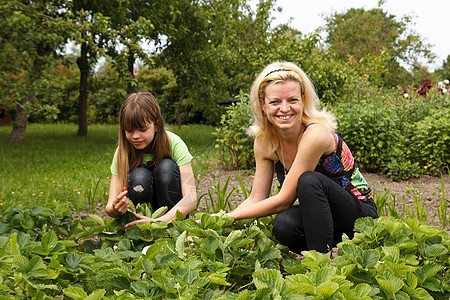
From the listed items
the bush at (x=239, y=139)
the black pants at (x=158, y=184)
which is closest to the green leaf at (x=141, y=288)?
the black pants at (x=158, y=184)

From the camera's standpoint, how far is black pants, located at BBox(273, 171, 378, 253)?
176 cm

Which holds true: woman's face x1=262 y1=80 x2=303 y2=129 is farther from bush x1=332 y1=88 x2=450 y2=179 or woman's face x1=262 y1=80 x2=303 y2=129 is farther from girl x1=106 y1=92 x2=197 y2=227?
bush x1=332 y1=88 x2=450 y2=179

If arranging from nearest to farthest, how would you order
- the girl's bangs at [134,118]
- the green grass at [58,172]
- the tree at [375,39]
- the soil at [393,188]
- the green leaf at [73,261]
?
the green leaf at [73,261], the girl's bangs at [134,118], the soil at [393,188], the green grass at [58,172], the tree at [375,39]

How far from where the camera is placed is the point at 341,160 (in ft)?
6.71

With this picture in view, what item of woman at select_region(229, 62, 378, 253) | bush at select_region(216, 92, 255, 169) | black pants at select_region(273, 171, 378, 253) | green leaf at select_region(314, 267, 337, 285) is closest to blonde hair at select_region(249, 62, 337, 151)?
woman at select_region(229, 62, 378, 253)

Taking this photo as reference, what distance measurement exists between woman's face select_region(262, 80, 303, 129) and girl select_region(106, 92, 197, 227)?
701 millimetres

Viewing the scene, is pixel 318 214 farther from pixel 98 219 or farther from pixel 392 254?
pixel 98 219

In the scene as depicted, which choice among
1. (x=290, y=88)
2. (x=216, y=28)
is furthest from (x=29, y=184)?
(x=216, y=28)

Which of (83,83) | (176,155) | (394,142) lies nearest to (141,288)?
(176,155)

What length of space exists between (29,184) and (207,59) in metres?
5.59

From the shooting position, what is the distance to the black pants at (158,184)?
7.71 feet

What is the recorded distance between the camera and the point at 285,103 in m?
1.94

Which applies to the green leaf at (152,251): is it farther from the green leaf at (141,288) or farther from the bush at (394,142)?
the bush at (394,142)

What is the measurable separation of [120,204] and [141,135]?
1.86ft
